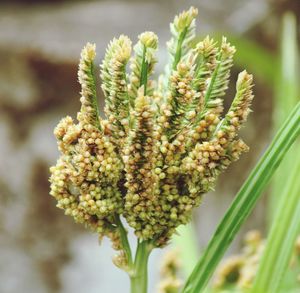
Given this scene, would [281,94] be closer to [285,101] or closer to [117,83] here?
[285,101]

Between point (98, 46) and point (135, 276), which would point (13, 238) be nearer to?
point (98, 46)

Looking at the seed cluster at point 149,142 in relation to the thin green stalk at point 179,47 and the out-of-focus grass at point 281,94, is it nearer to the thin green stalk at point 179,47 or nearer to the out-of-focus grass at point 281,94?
the thin green stalk at point 179,47

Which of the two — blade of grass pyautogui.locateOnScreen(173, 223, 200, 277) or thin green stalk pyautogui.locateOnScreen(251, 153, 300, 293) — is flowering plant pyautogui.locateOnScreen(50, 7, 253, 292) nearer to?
thin green stalk pyautogui.locateOnScreen(251, 153, 300, 293)

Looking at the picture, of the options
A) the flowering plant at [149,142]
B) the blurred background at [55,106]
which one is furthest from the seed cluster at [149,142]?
the blurred background at [55,106]

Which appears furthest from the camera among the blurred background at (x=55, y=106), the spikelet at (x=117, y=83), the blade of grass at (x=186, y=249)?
the blurred background at (x=55, y=106)

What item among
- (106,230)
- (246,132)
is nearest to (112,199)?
(106,230)

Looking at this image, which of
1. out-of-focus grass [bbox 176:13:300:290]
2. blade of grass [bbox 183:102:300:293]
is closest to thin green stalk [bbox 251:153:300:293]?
blade of grass [bbox 183:102:300:293]
